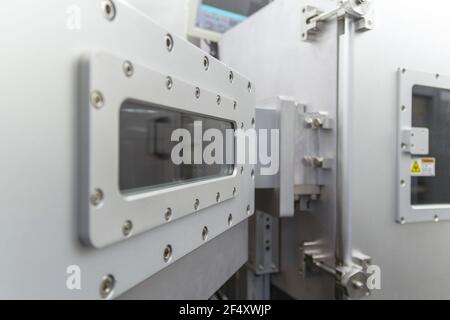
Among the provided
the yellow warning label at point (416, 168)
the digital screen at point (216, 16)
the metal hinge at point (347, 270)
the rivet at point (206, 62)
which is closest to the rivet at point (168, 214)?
the rivet at point (206, 62)

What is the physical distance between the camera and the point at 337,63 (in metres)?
0.95

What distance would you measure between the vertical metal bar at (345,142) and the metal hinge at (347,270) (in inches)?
1.1

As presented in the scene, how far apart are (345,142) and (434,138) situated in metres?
0.41

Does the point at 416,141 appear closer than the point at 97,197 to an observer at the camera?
No

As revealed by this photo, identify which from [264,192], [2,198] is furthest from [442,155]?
[2,198]

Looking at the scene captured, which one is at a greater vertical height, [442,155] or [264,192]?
[442,155]

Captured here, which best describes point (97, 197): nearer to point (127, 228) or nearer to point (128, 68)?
point (127, 228)

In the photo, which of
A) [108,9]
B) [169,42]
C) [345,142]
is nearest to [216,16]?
[345,142]

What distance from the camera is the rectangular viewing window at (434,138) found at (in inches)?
42.1

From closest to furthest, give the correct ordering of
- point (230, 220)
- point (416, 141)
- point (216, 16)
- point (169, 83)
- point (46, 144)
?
point (46, 144), point (169, 83), point (230, 220), point (416, 141), point (216, 16)

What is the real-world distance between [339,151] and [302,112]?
17 centimetres

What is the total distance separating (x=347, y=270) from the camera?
917 millimetres
